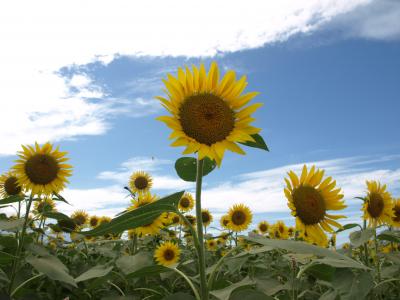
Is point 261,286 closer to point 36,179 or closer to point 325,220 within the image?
point 325,220

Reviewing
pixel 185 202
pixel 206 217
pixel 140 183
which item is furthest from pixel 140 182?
pixel 206 217

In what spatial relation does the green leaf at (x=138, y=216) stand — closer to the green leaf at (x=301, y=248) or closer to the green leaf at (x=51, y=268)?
the green leaf at (x=301, y=248)

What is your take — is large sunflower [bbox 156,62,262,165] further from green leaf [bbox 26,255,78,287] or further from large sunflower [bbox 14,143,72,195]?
large sunflower [bbox 14,143,72,195]

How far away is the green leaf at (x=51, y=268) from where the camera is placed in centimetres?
314

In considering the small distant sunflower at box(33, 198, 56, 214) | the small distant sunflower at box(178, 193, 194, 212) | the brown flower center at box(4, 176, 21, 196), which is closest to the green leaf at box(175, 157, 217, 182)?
the small distant sunflower at box(33, 198, 56, 214)

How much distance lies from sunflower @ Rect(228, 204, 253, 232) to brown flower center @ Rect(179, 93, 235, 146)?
7537 millimetres

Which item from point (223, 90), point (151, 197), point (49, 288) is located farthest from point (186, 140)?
point (151, 197)

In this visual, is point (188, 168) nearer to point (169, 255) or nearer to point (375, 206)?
point (375, 206)

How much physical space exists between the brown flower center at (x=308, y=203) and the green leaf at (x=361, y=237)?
428 millimetres

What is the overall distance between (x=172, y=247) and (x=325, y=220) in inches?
132

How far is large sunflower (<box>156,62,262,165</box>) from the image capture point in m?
2.76

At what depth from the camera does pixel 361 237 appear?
384cm

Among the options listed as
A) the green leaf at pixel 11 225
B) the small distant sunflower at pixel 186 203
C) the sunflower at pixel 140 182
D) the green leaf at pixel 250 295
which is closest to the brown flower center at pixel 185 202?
the small distant sunflower at pixel 186 203

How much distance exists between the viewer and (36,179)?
5660 mm
